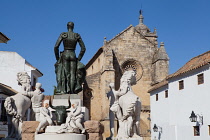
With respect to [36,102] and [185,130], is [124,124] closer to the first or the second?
[36,102]

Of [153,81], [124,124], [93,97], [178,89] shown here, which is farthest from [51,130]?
[153,81]

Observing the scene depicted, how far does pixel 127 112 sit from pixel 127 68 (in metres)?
25.7

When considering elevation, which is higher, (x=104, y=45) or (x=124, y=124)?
(x=104, y=45)

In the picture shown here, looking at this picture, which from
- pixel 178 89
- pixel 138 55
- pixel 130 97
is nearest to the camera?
pixel 130 97

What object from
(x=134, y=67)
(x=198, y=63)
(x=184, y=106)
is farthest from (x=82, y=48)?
(x=134, y=67)

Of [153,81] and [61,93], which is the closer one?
[61,93]

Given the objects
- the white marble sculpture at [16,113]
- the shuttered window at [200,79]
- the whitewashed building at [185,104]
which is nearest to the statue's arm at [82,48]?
the white marble sculpture at [16,113]

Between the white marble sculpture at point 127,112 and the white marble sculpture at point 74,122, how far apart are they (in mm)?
1304

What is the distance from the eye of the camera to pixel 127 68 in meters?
33.8

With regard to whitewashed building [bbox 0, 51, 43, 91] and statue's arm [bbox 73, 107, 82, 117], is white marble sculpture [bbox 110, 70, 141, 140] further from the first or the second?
whitewashed building [bbox 0, 51, 43, 91]

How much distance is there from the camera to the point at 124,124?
8367 mm

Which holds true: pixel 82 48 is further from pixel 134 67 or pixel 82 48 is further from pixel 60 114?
pixel 134 67

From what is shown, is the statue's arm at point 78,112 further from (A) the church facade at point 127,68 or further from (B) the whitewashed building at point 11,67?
(B) the whitewashed building at point 11,67

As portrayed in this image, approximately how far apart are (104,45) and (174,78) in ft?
38.9
